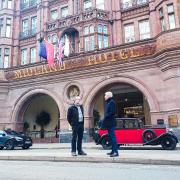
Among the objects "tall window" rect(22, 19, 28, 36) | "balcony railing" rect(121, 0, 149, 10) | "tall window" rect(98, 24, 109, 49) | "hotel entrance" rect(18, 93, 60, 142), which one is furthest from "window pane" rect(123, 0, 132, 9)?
"hotel entrance" rect(18, 93, 60, 142)

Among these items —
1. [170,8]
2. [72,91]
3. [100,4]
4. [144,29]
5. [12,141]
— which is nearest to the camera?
[12,141]

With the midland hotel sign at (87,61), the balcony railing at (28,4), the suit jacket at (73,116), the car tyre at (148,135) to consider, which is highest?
the balcony railing at (28,4)

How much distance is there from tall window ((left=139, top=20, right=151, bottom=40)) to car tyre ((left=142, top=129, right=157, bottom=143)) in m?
12.6

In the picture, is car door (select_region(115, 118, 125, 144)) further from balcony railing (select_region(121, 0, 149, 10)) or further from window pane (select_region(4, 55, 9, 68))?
window pane (select_region(4, 55, 9, 68))

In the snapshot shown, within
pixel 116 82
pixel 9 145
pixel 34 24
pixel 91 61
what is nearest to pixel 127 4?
pixel 91 61

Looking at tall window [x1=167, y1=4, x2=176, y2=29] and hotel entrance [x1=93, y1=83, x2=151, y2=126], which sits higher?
tall window [x1=167, y1=4, x2=176, y2=29]

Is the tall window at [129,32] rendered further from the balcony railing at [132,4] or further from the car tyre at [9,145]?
the car tyre at [9,145]

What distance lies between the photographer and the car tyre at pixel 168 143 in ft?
46.3

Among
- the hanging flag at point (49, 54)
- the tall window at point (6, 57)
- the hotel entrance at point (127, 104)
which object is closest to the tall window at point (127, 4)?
the hotel entrance at point (127, 104)

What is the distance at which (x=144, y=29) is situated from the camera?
83.4 ft

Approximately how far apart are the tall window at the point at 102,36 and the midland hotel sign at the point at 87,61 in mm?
3730

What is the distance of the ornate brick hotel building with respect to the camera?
1948 cm

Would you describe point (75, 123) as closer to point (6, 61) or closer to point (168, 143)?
point (168, 143)

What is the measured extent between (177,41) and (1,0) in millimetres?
21994
